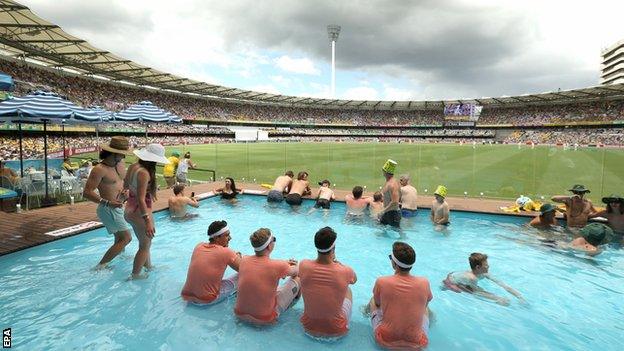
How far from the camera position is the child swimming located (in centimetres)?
555

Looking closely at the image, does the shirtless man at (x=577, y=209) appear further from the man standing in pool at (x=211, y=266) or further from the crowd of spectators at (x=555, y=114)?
the crowd of spectators at (x=555, y=114)

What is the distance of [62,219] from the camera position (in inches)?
346

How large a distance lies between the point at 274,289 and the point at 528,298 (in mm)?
4356

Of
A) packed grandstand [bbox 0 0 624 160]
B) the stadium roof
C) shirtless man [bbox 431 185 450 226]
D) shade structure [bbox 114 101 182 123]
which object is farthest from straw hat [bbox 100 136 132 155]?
the stadium roof

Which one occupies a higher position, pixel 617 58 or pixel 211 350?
pixel 617 58

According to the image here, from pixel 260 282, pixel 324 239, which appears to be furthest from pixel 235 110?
pixel 324 239

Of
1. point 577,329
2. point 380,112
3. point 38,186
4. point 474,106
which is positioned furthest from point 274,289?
point 380,112

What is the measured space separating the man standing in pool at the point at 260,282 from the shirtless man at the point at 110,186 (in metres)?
2.56

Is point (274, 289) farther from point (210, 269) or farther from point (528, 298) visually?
point (528, 298)

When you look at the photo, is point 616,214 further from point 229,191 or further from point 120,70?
point 120,70

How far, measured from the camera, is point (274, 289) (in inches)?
165

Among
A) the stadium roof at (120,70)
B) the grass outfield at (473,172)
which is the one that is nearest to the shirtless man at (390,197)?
the grass outfield at (473,172)

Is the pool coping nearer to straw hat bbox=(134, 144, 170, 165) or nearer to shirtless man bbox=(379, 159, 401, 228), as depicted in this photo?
shirtless man bbox=(379, 159, 401, 228)

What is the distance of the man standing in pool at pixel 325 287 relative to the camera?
3.84 m
